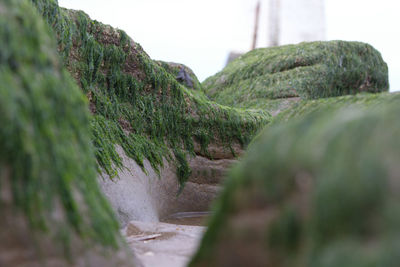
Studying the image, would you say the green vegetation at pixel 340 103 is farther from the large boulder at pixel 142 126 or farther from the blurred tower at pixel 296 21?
the blurred tower at pixel 296 21

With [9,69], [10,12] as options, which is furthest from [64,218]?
[10,12]

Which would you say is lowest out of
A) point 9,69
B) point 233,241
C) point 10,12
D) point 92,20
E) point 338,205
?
point 233,241

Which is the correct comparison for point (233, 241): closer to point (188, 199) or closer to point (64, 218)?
point (64, 218)

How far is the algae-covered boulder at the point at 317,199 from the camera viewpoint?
101 cm

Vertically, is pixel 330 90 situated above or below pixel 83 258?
above

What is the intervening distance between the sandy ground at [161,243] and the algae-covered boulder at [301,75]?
5.50 metres

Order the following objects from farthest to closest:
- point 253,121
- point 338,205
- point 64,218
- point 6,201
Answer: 1. point 253,121
2. point 64,218
3. point 6,201
4. point 338,205

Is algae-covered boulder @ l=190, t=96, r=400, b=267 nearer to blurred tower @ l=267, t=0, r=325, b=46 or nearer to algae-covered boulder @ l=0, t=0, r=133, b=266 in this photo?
algae-covered boulder @ l=0, t=0, r=133, b=266

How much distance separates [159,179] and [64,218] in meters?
4.05

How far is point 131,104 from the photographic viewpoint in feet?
17.7

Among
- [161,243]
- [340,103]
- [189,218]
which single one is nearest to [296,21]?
[189,218]

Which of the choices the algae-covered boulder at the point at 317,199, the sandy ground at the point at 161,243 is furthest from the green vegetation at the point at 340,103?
the algae-covered boulder at the point at 317,199

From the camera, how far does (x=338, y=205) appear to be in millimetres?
1067

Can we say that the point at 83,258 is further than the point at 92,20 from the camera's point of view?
No
